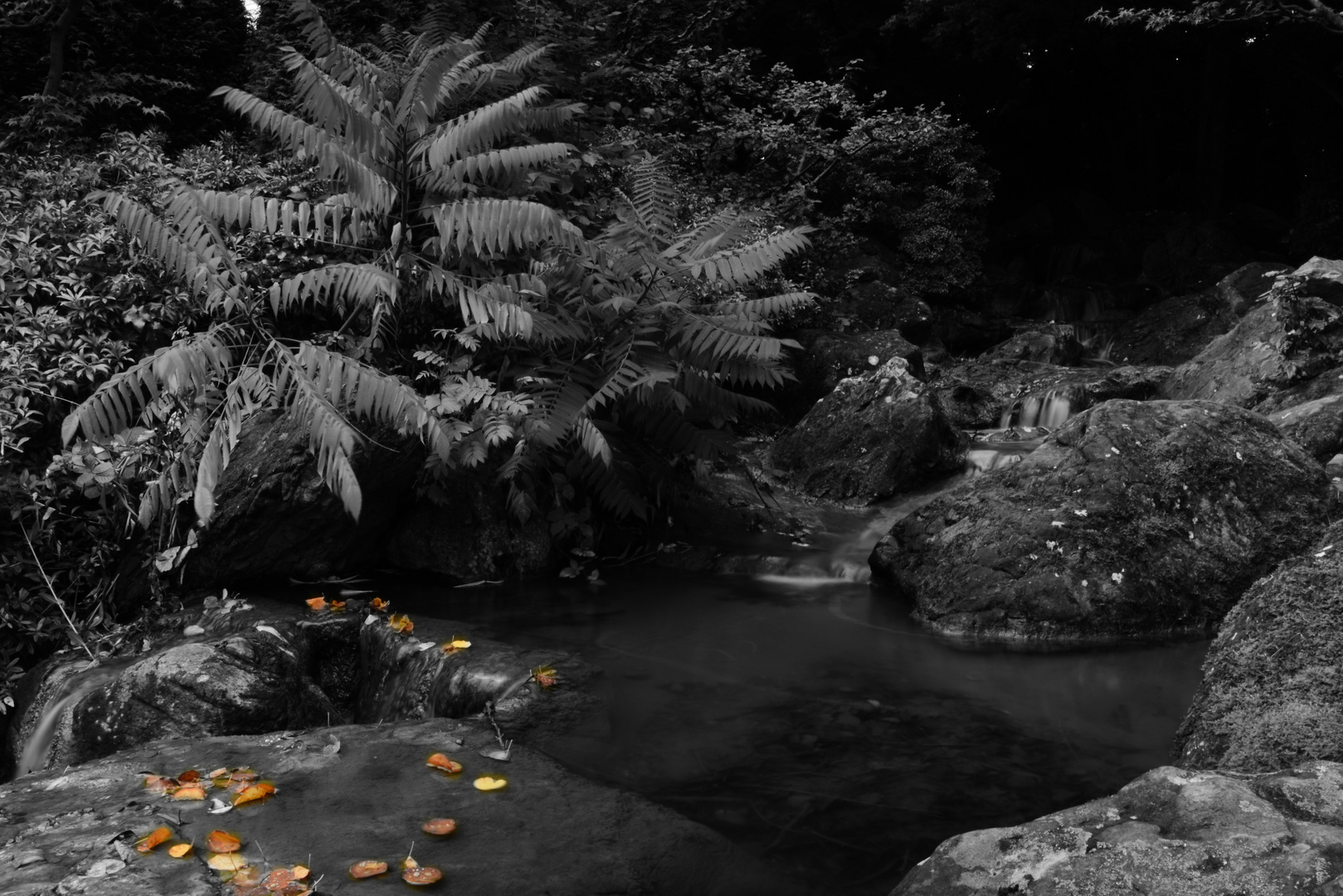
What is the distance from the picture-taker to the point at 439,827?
284 centimetres

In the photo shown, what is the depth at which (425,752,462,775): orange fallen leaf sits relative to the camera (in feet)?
10.8

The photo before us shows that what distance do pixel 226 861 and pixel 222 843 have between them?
0.08 m

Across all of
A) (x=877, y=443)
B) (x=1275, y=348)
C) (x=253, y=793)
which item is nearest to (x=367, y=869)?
(x=253, y=793)

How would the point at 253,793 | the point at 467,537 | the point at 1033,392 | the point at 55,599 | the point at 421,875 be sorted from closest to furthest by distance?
the point at 421,875 < the point at 253,793 < the point at 55,599 < the point at 467,537 < the point at 1033,392

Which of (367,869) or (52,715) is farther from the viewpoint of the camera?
(52,715)

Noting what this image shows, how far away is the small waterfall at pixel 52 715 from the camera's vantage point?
424cm

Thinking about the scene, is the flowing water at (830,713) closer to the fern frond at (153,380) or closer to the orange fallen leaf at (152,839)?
the orange fallen leaf at (152,839)

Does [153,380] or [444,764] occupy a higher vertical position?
[153,380]

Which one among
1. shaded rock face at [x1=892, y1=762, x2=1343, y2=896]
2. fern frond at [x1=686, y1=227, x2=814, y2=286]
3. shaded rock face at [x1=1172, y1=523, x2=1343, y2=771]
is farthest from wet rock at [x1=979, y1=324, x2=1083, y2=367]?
shaded rock face at [x1=892, y1=762, x2=1343, y2=896]

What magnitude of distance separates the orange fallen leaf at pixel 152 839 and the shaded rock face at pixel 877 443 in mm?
6717

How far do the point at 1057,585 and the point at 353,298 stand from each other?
5041 mm

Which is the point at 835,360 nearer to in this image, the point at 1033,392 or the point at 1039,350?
the point at 1033,392

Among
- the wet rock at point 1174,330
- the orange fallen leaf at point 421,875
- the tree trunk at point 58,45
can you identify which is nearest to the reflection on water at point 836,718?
the orange fallen leaf at point 421,875

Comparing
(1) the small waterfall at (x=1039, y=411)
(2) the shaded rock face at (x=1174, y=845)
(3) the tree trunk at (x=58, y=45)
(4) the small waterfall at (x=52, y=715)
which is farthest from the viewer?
(1) the small waterfall at (x=1039, y=411)
